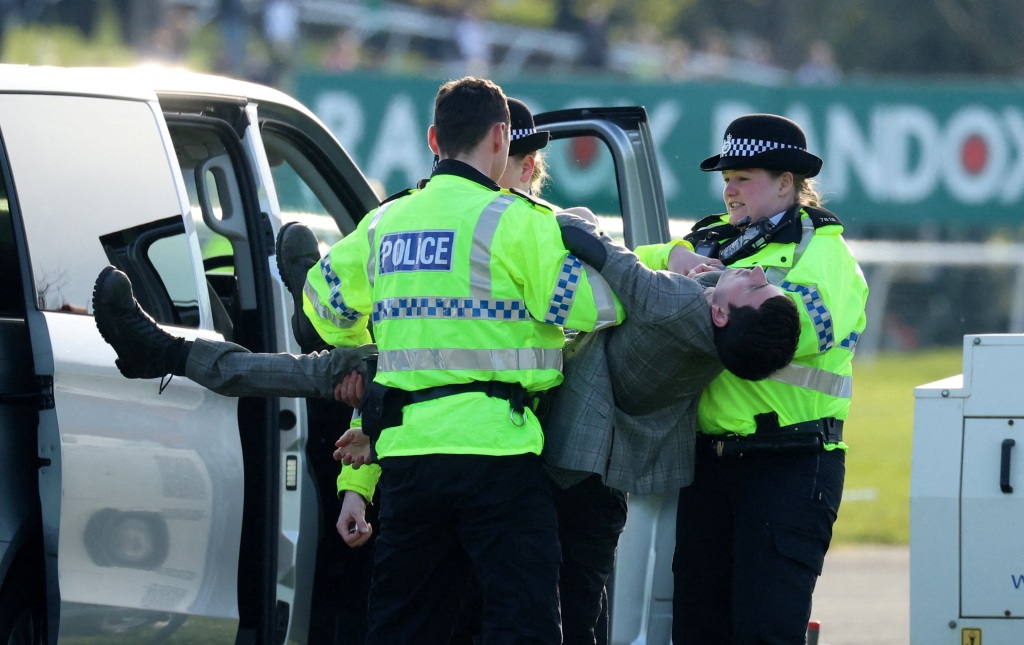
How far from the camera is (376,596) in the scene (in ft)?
12.9

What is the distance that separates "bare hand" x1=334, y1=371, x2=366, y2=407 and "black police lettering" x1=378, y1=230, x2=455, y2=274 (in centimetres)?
36

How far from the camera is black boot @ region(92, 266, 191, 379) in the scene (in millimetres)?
3939

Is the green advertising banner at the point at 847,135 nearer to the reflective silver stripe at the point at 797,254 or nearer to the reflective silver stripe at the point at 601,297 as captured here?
the reflective silver stripe at the point at 797,254

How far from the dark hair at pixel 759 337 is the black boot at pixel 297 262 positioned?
3.85 feet

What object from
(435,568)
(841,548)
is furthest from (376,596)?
(841,548)

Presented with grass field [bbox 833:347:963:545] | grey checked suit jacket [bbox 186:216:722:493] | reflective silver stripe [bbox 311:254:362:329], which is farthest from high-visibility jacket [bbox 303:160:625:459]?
grass field [bbox 833:347:963:545]

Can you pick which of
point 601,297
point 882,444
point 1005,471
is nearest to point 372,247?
point 601,297

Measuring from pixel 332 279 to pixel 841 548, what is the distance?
5986 millimetres

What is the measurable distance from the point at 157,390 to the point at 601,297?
1233 mm

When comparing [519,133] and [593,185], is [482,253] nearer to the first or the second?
[519,133]

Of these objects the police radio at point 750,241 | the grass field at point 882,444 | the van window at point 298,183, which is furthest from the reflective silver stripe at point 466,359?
the grass field at point 882,444

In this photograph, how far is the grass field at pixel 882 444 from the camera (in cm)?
1002

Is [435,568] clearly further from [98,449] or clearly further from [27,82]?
[27,82]

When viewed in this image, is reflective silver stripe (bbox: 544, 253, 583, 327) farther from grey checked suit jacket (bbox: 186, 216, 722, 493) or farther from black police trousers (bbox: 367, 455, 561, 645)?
black police trousers (bbox: 367, 455, 561, 645)
